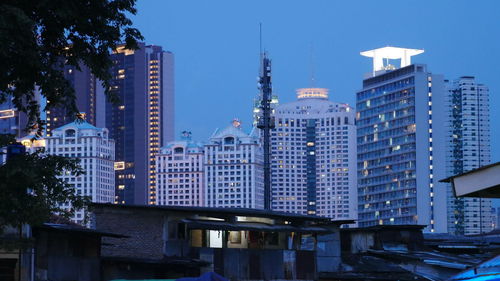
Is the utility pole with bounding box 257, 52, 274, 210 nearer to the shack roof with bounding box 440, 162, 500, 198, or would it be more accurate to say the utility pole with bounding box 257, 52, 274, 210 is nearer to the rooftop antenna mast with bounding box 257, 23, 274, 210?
the rooftop antenna mast with bounding box 257, 23, 274, 210

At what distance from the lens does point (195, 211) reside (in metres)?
39.7

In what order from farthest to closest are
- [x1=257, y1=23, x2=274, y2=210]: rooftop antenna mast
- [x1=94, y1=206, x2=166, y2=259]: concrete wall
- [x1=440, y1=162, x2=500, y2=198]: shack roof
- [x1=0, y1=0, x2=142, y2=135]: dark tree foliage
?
1. [x1=257, y1=23, x2=274, y2=210]: rooftop antenna mast
2. [x1=94, y1=206, x2=166, y2=259]: concrete wall
3. [x1=0, y1=0, x2=142, y2=135]: dark tree foliage
4. [x1=440, y1=162, x2=500, y2=198]: shack roof

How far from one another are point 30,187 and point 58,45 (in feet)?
8.83

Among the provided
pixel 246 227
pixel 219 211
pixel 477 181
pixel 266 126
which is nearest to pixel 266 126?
pixel 266 126

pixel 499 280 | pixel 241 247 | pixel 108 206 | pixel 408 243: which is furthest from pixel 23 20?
pixel 408 243

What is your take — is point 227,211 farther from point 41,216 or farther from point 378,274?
point 41,216

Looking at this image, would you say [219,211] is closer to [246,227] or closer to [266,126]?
[246,227]

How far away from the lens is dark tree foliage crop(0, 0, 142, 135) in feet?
56.2

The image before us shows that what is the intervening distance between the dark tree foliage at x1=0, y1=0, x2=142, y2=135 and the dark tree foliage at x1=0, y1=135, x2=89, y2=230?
2.91ft

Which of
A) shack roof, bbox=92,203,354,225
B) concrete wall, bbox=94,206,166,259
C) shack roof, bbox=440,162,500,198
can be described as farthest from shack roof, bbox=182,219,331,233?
shack roof, bbox=440,162,500,198

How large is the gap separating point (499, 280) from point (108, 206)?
30.3 m

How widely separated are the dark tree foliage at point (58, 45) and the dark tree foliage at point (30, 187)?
0.89 metres

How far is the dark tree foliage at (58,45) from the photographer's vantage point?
56.2 feet

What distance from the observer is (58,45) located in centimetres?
1877
